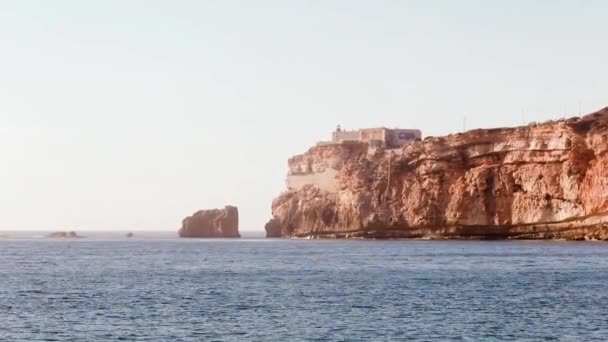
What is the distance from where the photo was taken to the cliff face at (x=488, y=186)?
159 m

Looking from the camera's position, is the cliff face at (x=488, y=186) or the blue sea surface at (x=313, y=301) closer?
the blue sea surface at (x=313, y=301)

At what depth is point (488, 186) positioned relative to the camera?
171250 mm

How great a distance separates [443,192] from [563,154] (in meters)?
22.5

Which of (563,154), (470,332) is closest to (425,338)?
(470,332)

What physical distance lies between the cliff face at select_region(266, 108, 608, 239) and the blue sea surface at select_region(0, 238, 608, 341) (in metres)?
54.1

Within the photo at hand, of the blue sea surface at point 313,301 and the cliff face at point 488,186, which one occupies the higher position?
the cliff face at point 488,186

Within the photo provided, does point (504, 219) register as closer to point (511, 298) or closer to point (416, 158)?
point (416, 158)

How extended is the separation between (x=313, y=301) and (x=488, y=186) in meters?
111

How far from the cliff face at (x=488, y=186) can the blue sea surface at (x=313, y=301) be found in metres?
54.1

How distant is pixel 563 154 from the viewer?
162 meters

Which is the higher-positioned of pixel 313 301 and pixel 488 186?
pixel 488 186

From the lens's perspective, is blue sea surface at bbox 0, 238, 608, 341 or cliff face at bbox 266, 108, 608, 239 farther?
cliff face at bbox 266, 108, 608, 239

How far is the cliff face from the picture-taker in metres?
159

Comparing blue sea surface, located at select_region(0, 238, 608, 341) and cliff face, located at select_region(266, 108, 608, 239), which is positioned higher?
cliff face, located at select_region(266, 108, 608, 239)
